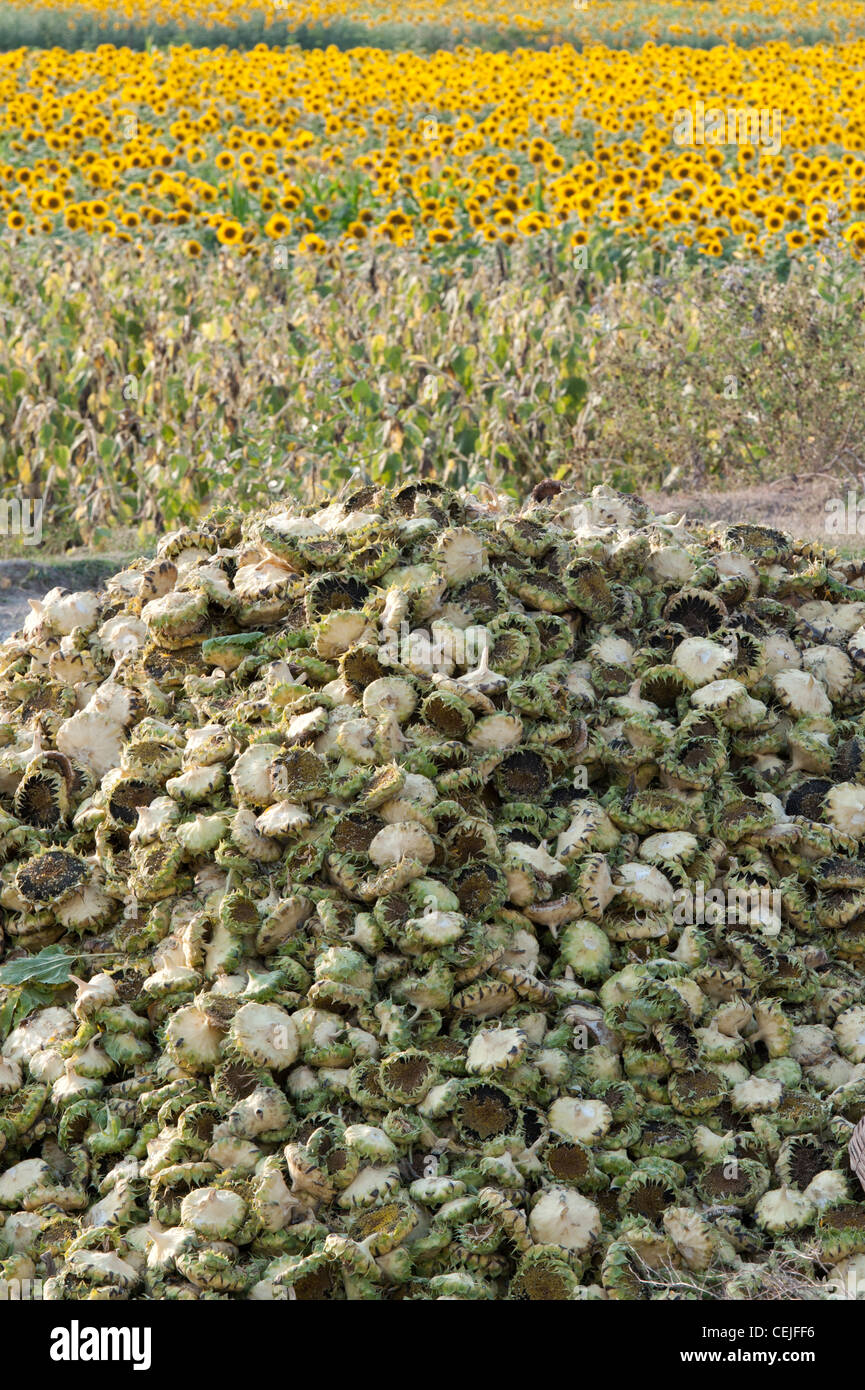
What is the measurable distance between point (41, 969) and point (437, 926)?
31.7 inches

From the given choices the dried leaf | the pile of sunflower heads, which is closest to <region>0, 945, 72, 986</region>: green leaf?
the pile of sunflower heads

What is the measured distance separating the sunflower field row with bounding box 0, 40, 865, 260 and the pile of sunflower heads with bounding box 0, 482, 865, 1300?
5458mm

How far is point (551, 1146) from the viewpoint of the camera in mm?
2305

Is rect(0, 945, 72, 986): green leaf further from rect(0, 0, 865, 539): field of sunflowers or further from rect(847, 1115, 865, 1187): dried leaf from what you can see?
rect(0, 0, 865, 539): field of sunflowers

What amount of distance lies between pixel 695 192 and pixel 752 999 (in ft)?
26.4

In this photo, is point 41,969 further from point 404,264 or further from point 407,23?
point 407,23

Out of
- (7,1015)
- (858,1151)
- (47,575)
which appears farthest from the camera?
(47,575)

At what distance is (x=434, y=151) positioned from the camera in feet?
35.3

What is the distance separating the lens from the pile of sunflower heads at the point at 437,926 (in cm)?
222

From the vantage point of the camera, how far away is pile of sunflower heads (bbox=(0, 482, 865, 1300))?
87.5 inches

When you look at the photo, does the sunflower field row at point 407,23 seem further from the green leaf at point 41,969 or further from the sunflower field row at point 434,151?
the green leaf at point 41,969

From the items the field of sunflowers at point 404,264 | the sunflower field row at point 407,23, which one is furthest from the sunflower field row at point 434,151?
the sunflower field row at point 407,23

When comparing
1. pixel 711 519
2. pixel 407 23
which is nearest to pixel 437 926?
pixel 711 519

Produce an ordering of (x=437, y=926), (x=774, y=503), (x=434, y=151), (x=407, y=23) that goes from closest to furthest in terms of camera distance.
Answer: (x=437, y=926) → (x=774, y=503) → (x=434, y=151) → (x=407, y=23)
